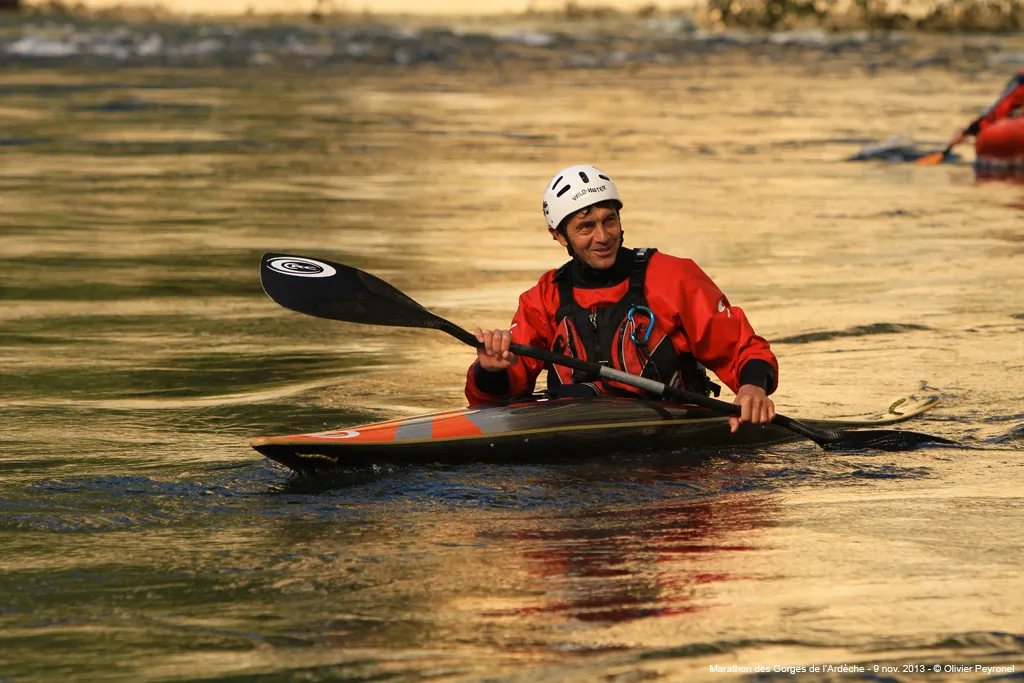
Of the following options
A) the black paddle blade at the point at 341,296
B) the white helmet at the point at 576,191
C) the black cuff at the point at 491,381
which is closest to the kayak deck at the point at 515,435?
the black cuff at the point at 491,381

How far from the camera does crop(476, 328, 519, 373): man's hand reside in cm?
724

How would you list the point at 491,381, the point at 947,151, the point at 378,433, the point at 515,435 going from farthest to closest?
the point at 947,151, the point at 491,381, the point at 515,435, the point at 378,433

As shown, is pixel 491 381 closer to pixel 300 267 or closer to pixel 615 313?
pixel 615 313

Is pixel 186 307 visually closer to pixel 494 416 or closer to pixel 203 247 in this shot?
pixel 203 247

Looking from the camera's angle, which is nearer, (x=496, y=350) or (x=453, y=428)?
(x=496, y=350)

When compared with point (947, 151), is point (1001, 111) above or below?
above

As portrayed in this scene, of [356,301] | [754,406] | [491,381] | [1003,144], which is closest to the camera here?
[754,406]

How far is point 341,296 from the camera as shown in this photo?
7.97m

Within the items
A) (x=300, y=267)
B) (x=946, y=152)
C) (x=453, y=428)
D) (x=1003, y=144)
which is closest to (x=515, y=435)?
(x=453, y=428)

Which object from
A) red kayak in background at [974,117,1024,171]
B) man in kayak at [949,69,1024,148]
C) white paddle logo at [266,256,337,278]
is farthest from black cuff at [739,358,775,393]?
man in kayak at [949,69,1024,148]

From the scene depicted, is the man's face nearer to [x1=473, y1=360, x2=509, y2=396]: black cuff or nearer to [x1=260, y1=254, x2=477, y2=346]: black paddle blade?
[x1=473, y1=360, x2=509, y2=396]: black cuff

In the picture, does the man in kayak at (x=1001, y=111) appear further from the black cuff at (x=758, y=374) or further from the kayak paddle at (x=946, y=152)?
the black cuff at (x=758, y=374)

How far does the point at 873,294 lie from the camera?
40.8 ft

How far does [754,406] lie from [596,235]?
96 cm
